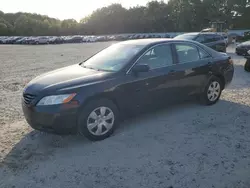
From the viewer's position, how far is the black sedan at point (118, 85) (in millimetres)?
4031

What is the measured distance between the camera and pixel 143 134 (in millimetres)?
4578

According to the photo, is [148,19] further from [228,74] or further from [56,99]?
[56,99]

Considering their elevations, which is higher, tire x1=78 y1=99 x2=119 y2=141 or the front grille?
the front grille

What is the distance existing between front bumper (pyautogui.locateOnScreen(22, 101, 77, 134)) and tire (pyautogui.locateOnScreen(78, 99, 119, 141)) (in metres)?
0.14

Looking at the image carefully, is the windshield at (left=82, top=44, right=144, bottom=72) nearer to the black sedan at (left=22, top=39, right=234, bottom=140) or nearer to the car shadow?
the black sedan at (left=22, top=39, right=234, bottom=140)

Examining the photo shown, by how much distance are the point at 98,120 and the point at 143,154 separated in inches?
36.5

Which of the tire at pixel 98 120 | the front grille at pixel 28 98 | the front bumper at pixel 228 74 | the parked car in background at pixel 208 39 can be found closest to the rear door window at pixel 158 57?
the tire at pixel 98 120

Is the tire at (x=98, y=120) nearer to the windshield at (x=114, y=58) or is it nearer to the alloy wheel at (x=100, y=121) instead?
the alloy wheel at (x=100, y=121)

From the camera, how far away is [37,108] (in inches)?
158

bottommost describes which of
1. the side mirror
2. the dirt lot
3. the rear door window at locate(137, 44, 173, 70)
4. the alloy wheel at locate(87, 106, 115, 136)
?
the dirt lot

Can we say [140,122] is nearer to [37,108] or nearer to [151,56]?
[151,56]

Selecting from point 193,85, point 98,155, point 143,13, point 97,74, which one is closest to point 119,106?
point 97,74

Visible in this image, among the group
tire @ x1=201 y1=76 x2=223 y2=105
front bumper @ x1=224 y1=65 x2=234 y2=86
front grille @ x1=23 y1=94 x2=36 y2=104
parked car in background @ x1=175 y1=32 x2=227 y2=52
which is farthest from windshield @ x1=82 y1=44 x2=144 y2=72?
parked car in background @ x1=175 y1=32 x2=227 y2=52

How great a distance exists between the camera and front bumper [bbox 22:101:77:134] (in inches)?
155
